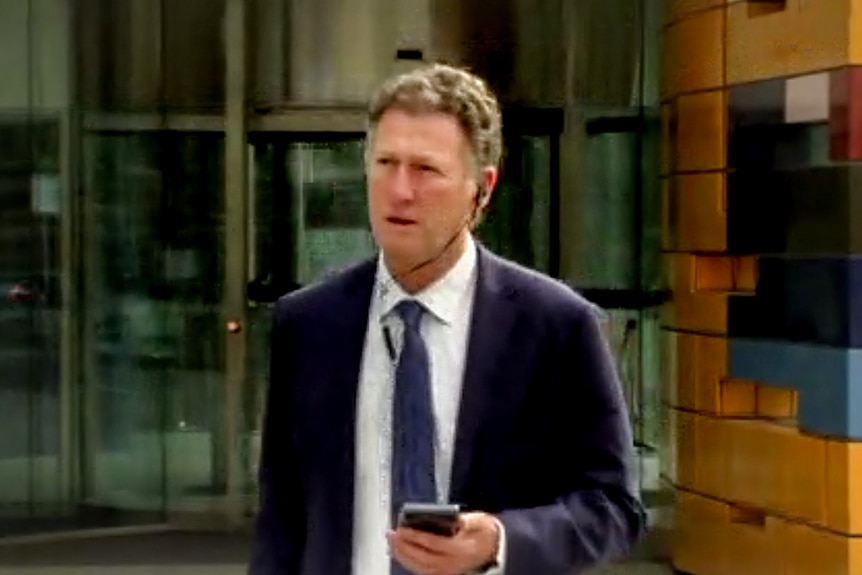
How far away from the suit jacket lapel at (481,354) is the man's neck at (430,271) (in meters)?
0.06

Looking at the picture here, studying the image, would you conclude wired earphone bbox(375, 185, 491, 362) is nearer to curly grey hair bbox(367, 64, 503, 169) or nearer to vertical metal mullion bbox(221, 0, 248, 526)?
curly grey hair bbox(367, 64, 503, 169)

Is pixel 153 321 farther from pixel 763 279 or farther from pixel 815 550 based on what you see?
pixel 815 550

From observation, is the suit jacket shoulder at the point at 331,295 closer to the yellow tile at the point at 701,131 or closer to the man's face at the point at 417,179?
the man's face at the point at 417,179

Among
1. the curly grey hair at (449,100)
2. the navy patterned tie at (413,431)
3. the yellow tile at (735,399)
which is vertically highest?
the curly grey hair at (449,100)

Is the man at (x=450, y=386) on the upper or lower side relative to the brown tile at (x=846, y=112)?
lower

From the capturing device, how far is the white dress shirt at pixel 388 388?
2609 mm

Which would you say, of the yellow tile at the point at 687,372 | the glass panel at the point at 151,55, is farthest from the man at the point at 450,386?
the glass panel at the point at 151,55

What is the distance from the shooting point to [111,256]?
1135 cm

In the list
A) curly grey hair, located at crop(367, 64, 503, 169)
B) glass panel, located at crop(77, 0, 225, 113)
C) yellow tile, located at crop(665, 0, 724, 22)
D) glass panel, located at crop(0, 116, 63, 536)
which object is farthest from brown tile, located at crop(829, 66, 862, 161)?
curly grey hair, located at crop(367, 64, 503, 169)

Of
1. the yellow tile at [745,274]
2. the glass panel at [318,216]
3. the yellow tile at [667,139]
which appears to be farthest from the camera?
the glass panel at [318,216]

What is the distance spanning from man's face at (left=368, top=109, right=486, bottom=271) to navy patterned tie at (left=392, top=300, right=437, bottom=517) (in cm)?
16

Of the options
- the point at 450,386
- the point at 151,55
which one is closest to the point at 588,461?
the point at 450,386

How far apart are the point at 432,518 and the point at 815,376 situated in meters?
6.29

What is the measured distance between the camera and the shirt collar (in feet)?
8.63
